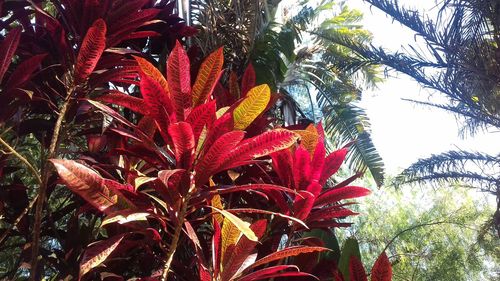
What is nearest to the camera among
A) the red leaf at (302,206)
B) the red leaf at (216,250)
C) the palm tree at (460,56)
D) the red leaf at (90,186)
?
the red leaf at (90,186)

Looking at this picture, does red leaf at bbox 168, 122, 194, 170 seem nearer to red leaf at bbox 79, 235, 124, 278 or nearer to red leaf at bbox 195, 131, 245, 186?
red leaf at bbox 195, 131, 245, 186

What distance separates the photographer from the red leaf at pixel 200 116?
42.2 inches

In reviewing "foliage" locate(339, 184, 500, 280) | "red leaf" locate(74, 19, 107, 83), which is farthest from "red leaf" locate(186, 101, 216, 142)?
"foliage" locate(339, 184, 500, 280)

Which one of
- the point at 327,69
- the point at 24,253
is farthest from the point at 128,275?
the point at 327,69

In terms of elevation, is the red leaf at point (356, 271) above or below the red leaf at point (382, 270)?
below

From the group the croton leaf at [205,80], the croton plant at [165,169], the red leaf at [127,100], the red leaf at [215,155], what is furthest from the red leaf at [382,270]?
the red leaf at [127,100]

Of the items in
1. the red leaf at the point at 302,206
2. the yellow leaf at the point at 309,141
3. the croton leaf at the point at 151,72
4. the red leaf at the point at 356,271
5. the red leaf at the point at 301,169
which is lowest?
the red leaf at the point at 356,271

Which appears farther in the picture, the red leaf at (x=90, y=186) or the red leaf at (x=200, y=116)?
the red leaf at (x=200, y=116)

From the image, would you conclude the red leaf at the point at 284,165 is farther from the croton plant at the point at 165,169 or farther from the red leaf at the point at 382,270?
the red leaf at the point at 382,270

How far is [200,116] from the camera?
1.08 metres

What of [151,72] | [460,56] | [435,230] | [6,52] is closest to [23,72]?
[6,52]

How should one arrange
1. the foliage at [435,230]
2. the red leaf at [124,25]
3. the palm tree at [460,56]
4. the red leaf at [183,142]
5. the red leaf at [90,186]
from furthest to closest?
1. the foliage at [435,230]
2. the palm tree at [460,56]
3. the red leaf at [124,25]
4. the red leaf at [183,142]
5. the red leaf at [90,186]

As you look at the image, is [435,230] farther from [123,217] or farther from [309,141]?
[123,217]

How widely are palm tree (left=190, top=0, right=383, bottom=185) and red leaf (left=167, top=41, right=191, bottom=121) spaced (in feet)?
2.15
